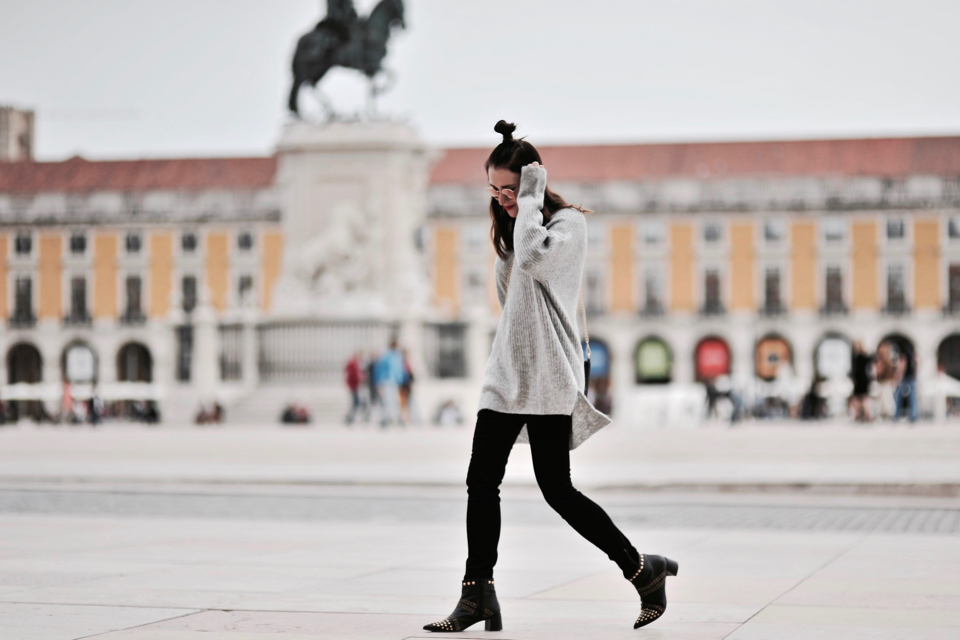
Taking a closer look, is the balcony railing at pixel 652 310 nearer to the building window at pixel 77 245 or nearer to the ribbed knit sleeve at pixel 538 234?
the building window at pixel 77 245

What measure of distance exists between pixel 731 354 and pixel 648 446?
45662 millimetres

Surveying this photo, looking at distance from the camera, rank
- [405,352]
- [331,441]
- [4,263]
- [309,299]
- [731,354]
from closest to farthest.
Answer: [331,441] < [405,352] < [309,299] < [731,354] < [4,263]

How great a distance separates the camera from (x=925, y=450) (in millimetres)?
15250

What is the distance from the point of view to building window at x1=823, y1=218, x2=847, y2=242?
2456 inches

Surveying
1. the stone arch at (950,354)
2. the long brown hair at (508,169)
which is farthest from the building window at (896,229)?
the long brown hair at (508,169)

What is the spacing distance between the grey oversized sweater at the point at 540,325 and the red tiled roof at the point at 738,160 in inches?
2287

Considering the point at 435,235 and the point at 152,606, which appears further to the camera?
the point at 435,235

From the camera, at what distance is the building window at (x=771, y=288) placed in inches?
2466

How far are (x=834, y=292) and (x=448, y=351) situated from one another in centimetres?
4000

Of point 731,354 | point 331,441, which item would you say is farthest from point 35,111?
point 331,441

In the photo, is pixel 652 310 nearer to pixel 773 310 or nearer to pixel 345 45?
pixel 773 310

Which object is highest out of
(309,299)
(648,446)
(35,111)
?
(35,111)

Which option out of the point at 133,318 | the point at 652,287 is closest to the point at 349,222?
the point at 652,287

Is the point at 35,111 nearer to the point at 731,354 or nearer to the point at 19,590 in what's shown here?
the point at 731,354
